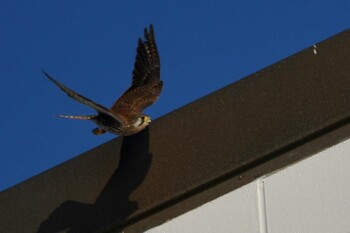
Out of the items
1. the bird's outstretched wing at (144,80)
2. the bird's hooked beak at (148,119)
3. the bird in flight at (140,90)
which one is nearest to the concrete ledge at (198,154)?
the bird's hooked beak at (148,119)

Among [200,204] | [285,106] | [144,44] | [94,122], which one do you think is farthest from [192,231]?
[144,44]

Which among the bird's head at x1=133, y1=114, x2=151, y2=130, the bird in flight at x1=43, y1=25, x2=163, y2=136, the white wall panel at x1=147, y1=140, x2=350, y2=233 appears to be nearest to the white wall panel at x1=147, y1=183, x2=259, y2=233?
the white wall panel at x1=147, y1=140, x2=350, y2=233

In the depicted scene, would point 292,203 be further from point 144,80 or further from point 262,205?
point 144,80

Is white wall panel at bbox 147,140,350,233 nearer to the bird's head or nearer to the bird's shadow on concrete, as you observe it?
the bird's shadow on concrete

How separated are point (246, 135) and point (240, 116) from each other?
0.50ft

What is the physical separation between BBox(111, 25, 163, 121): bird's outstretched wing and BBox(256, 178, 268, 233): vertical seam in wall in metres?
2.04

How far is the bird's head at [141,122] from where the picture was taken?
541 centimetres

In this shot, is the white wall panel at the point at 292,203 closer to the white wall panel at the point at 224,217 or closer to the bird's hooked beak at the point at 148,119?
the white wall panel at the point at 224,217

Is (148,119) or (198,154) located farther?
(148,119)

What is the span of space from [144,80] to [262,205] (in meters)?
2.35

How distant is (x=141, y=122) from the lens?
5.59 metres

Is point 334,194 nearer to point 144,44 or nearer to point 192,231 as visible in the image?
point 192,231

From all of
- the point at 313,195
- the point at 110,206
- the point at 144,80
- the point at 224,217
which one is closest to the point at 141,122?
the point at 110,206

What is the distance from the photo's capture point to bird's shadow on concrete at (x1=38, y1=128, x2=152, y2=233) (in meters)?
4.86
